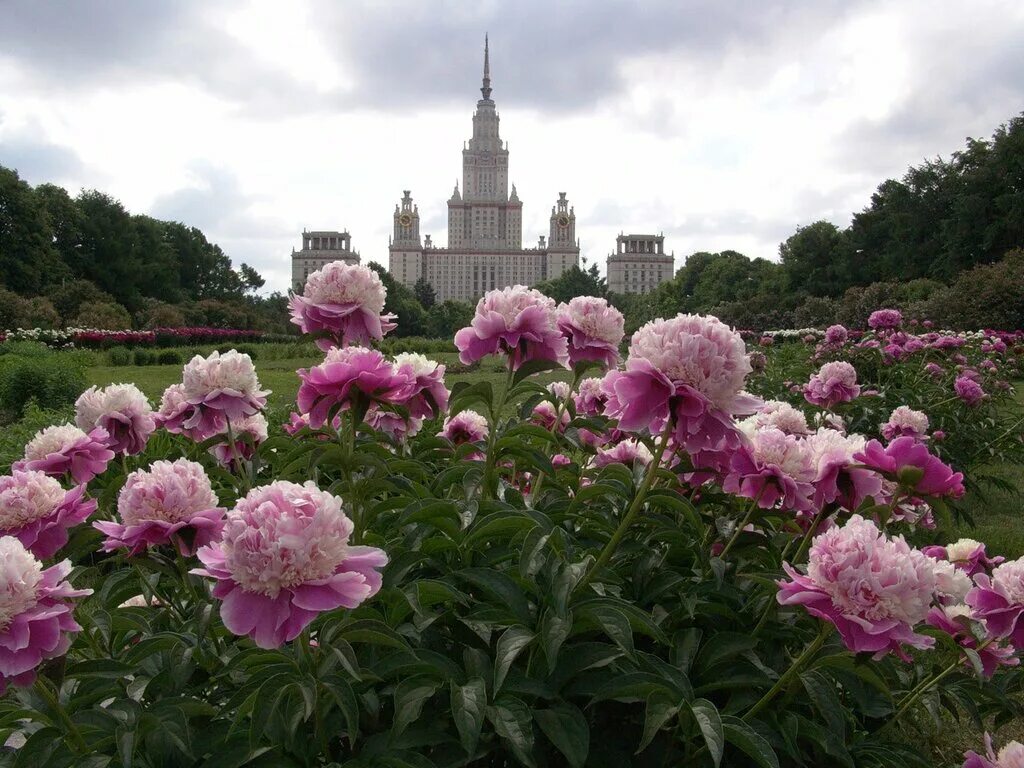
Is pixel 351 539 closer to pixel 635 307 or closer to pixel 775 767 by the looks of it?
pixel 775 767

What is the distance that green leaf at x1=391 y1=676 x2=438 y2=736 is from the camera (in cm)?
Answer: 112

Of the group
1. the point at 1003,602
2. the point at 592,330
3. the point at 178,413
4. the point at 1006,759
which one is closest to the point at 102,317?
the point at 178,413

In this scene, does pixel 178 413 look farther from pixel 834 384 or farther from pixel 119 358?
pixel 119 358

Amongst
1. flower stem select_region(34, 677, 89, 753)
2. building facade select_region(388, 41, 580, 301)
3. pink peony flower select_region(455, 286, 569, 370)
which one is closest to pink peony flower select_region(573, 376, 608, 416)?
pink peony flower select_region(455, 286, 569, 370)

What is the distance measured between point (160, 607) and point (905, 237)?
131ft

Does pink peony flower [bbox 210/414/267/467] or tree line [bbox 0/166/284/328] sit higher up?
tree line [bbox 0/166/284/328]

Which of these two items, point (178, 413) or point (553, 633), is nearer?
point (553, 633)

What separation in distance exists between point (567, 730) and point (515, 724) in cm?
10

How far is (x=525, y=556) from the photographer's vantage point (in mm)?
1240

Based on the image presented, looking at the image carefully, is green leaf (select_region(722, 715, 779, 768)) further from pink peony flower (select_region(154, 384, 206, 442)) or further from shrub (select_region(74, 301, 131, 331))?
shrub (select_region(74, 301, 131, 331))

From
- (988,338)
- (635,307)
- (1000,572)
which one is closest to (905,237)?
(635,307)

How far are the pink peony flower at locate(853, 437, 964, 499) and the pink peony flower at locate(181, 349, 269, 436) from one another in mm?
1264

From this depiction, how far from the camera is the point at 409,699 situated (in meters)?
1.16

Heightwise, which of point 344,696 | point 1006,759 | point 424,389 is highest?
point 424,389
